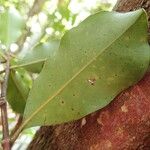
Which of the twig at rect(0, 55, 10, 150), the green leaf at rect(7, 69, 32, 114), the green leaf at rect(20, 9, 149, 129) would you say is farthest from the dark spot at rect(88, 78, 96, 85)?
the green leaf at rect(7, 69, 32, 114)

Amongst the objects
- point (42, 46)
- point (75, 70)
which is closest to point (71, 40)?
point (75, 70)

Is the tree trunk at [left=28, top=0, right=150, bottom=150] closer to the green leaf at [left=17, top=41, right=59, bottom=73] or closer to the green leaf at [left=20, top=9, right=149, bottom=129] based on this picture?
the green leaf at [left=20, top=9, right=149, bottom=129]

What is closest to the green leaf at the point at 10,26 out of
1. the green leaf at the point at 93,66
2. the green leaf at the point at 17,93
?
the green leaf at the point at 17,93

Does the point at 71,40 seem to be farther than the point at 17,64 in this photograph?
No

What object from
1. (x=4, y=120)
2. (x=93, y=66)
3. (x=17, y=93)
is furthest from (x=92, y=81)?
(x=17, y=93)

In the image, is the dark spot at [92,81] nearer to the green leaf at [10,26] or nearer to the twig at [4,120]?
the twig at [4,120]

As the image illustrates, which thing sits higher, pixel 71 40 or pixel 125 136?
pixel 71 40

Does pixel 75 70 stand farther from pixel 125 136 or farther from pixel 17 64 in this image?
pixel 17 64
